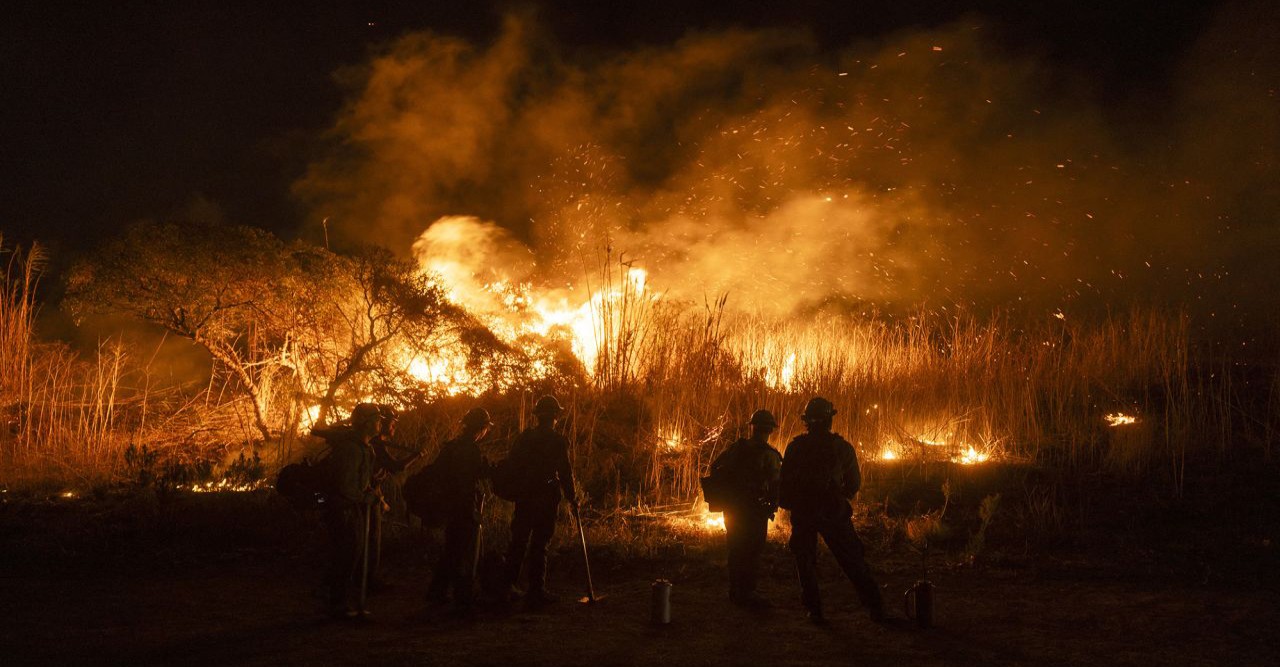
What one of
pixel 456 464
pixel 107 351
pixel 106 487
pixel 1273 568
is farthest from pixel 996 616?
pixel 107 351

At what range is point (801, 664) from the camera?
5879 mm

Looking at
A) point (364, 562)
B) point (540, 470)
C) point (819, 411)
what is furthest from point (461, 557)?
point (819, 411)

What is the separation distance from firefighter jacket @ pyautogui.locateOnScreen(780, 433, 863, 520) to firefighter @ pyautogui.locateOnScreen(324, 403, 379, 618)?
10.9 ft

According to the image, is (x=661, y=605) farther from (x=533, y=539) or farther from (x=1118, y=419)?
(x=1118, y=419)

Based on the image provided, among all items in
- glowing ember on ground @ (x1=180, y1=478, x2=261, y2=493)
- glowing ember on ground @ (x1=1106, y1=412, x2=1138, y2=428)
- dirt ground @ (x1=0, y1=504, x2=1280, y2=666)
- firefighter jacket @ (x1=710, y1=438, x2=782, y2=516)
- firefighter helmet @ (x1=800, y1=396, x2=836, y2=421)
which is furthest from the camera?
glowing ember on ground @ (x1=1106, y1=412, x2=1138, y2=428)

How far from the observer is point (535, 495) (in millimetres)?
7398

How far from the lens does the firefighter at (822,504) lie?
22.4 ft

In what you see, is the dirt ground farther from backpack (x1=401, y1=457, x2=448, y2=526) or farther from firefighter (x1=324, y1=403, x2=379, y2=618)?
backpack (x1=401, y1=457, x2=448, y2=526)

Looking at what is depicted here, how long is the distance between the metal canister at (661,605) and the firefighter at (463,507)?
149 cm

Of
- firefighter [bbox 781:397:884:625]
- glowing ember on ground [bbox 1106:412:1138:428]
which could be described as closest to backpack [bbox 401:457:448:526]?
firefighter [bbox 781:397:884:625]

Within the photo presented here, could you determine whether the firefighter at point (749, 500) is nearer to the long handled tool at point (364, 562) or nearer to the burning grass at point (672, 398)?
the long handled tool at point (364, 562)

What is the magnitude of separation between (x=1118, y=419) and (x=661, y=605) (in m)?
9.84

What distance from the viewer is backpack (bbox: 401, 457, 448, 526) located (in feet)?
23.9

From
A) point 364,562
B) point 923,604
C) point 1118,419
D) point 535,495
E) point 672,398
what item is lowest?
point 923,604
